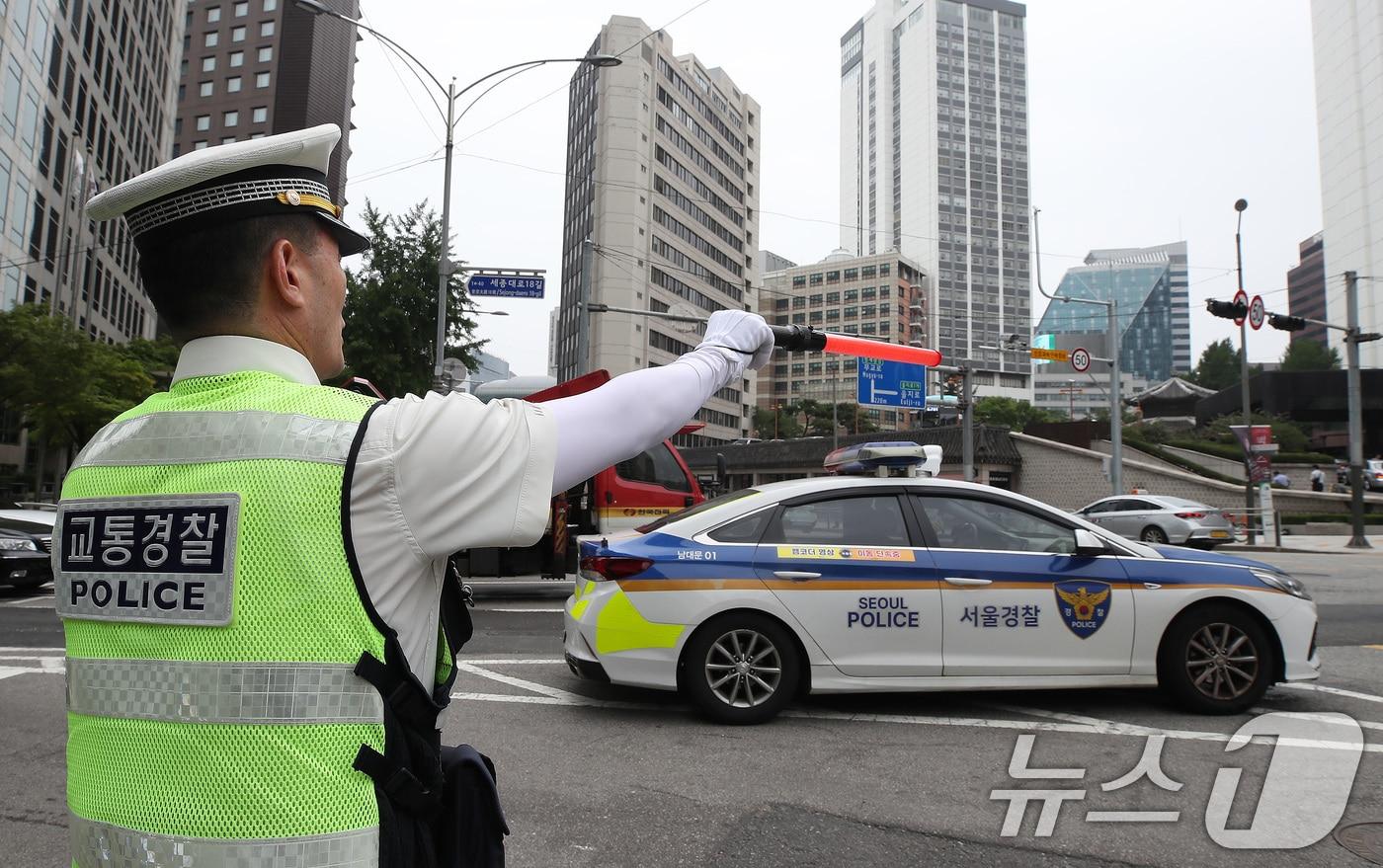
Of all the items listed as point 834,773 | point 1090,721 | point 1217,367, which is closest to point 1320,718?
point 1090,721

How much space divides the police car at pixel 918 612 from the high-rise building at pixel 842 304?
10025 centimetres

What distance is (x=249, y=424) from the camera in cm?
115

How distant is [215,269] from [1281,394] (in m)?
57.6

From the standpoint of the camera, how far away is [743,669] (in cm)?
524

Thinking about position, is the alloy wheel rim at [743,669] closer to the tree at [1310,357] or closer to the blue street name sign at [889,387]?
the blue street name sign at [889,387]

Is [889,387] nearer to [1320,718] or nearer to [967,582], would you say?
[1320,718]

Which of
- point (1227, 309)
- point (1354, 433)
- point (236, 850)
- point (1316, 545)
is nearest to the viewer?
point (236, 850)

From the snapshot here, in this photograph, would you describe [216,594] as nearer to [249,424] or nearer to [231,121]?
[249,424]

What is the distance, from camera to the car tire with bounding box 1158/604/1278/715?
5355 mm

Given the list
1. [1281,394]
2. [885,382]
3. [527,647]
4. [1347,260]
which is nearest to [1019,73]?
[1347,260]

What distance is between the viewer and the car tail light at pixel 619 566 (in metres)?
5.35

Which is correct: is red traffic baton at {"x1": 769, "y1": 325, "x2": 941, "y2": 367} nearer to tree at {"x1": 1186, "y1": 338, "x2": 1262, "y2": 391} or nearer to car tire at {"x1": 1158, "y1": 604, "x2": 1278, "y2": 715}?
car tire at {"x1": 1158, "y1": 604, "x2": 1278, "y2": 715}

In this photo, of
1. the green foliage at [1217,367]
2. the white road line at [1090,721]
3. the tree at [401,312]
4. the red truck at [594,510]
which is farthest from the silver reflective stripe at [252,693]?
the green foliage at [1217,367]

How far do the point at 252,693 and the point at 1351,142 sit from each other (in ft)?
317
